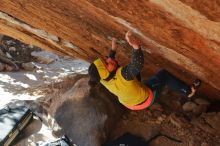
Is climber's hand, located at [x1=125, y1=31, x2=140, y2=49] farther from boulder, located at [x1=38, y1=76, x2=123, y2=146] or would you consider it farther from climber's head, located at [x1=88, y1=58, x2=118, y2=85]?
boulder, located at [x1=38, y1=76, x2=123, y2=146]

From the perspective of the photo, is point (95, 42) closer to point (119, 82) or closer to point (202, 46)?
point (119, 82)

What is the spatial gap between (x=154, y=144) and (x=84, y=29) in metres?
2.15

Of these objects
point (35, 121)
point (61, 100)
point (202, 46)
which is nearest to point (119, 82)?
point (202, 46)

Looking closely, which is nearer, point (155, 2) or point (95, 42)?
point (155, 2)

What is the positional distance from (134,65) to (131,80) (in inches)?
18.5

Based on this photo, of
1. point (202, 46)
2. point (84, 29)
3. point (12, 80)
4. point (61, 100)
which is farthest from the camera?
point (12, 80)

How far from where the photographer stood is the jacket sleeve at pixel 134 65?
3.74m

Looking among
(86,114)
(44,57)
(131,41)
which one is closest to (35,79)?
(44,57)

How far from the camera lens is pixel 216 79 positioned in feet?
14.4

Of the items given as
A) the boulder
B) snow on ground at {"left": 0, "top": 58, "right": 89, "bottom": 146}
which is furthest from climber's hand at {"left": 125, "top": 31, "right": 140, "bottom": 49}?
snow on ground at {"left": 0, "top": 58, "right": 89, "bottom": 146}

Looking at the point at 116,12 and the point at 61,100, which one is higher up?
the point at 116,12

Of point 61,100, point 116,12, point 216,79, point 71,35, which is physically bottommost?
point 61,100

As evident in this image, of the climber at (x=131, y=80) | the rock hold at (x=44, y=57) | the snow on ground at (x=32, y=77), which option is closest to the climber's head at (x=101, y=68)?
the climber at (x=131, y=80)

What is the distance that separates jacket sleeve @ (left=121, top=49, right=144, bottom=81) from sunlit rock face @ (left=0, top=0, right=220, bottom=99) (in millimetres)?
234
